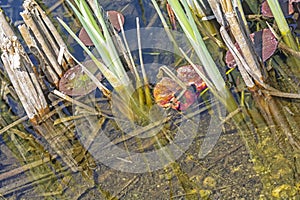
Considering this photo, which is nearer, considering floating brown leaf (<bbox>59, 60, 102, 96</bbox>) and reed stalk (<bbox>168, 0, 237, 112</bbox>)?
reed stalk (<bbox>168, 0, 237, 112</bbox>)

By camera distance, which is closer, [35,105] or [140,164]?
[140,164]

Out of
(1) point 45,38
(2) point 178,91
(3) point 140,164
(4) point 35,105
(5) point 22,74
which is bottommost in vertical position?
(3) point 140,164

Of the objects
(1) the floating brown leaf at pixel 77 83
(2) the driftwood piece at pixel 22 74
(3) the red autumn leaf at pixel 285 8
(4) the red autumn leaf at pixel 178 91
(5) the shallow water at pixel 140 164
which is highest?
(2) the driftwood piece at pixel 22 74

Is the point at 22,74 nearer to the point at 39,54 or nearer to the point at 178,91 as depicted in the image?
the point at 39,54

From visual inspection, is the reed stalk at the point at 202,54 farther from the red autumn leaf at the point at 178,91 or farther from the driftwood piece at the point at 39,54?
the driftwood piece at the point at 39,54

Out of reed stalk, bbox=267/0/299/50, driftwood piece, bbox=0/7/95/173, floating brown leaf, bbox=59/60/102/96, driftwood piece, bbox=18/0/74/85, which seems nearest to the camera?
reed stalk, bbox=267/0/299/50

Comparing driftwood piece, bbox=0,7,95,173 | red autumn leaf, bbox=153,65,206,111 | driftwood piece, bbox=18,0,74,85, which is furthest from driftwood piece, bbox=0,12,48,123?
red autumn leaf, bbox=153,65,206,111

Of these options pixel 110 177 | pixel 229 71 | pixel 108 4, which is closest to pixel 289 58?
pixel 229 71

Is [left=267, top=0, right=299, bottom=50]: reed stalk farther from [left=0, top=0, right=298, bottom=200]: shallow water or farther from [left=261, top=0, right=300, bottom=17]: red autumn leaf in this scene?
[left=0, top=0, right=298, bottom=200]: shallow water

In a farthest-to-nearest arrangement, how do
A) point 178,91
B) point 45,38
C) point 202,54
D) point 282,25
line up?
point 45,38 < point 178,91 < point 282,25 < point 202,54

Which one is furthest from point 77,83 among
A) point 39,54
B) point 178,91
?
point 178,91

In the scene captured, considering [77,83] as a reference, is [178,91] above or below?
below

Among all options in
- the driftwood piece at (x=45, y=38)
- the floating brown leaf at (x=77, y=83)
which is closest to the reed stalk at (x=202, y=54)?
the floating brown leaf at (x=77, y=83)

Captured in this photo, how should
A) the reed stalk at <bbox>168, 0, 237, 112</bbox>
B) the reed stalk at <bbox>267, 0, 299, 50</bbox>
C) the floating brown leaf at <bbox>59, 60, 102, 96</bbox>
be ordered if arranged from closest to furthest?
1. the reed stalk at <bbox>168, 0, 237, 112</bbox>
2. the reed stalk at <bbox>267, 0, 299, 50</bbox>
3. the floating brown leaf at <bbox>59, 60, 102, 96</bbox>
